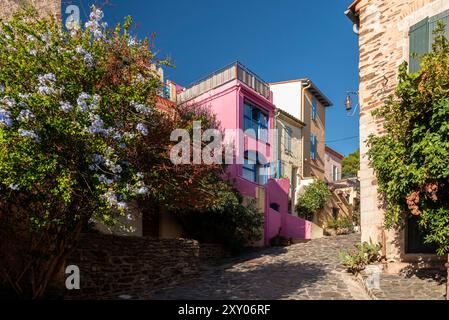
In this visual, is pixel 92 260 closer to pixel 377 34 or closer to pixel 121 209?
pixel 121 209

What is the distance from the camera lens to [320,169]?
27.5m

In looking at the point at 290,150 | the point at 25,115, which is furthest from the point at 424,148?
the point at 290,150

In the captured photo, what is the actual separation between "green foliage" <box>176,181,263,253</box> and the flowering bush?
26.3ft

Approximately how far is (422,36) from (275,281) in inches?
302

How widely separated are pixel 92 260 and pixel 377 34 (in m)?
10.3

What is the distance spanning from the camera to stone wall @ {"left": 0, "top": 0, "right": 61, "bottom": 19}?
9688 millimetres

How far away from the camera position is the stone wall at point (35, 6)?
9.69 metres

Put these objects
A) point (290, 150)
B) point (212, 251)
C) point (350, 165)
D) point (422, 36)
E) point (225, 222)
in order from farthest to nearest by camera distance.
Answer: point (350, 165)
point (290, 150)
point (225, 222)
point (212, 251)
point (422, 36)

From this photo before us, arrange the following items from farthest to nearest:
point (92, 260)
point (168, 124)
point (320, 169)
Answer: point (320, 169)
point (92, 260)
point (168, 124)

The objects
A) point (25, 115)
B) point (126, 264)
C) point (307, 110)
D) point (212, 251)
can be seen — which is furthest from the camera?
point (307, 110)

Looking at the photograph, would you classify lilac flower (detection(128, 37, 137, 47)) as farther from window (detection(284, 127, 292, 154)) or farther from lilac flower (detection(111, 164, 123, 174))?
window (detection(284, 127, 292, 154))

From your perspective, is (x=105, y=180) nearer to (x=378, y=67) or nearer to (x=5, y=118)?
(x=5, y=118)

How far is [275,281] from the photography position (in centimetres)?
946

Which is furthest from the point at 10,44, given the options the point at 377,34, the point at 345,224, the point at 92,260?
the point at 345,224
